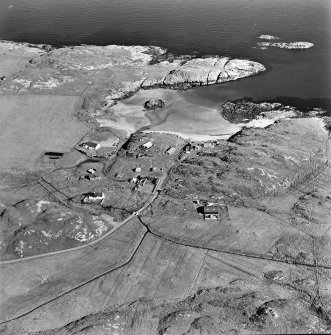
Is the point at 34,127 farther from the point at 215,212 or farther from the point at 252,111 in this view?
the point at 252,111

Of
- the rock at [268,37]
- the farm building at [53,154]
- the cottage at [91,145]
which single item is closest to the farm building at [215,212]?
the cottage at [91,145]

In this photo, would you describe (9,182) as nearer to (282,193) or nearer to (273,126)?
(282,193)

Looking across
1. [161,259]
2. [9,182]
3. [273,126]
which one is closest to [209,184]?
[161,259]

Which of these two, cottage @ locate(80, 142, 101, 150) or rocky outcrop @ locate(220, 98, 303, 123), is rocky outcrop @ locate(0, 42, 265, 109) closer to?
rocky outcrop @ locate(220, 98, 303, 123)

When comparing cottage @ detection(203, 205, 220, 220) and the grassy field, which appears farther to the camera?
the grassy field

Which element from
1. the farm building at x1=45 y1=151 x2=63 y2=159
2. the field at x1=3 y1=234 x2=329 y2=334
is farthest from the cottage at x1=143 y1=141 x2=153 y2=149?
the field at x1=3 y1=234 x2=329 y2=334

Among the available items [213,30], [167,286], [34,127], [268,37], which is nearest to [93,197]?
[167,286]
